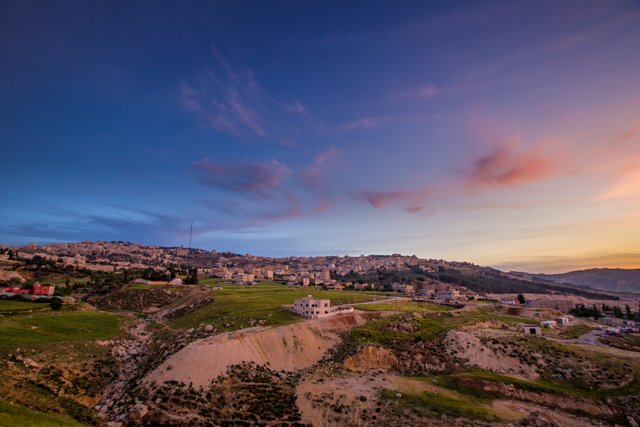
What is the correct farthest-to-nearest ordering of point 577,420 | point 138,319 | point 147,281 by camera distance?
point 147,281 → point 138,319 → point 577,420

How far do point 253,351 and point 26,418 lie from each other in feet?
95.7

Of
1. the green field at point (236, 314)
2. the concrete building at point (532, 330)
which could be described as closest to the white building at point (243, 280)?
the green field at point (236, 314)

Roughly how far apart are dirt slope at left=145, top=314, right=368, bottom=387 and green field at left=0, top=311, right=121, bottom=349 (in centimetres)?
2033

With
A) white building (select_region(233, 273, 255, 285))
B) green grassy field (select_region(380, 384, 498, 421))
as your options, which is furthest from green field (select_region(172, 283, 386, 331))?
white building (select_region(233, 273, 255, 285))

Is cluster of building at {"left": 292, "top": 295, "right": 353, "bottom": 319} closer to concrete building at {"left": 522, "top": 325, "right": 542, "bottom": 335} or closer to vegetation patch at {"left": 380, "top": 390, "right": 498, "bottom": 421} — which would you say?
vegetation patch at {"left": 380, "top": 390, "right": 498, "bottom": 421}

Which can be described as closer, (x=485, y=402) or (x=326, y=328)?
(x=485, y=402)

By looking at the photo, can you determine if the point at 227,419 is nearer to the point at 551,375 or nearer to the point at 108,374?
the point at 108,374

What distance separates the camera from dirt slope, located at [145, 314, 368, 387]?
44.8 m

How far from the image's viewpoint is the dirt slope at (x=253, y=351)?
44781mm

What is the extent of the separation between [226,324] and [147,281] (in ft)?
253

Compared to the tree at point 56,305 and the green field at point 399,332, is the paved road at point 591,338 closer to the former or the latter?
the green field at point 399,332

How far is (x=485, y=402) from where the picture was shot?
139ft

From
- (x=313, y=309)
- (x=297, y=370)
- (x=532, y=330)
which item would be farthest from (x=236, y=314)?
(x=532, y=330)

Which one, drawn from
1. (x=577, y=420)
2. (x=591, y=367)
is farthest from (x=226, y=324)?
(x=591, y=367)
